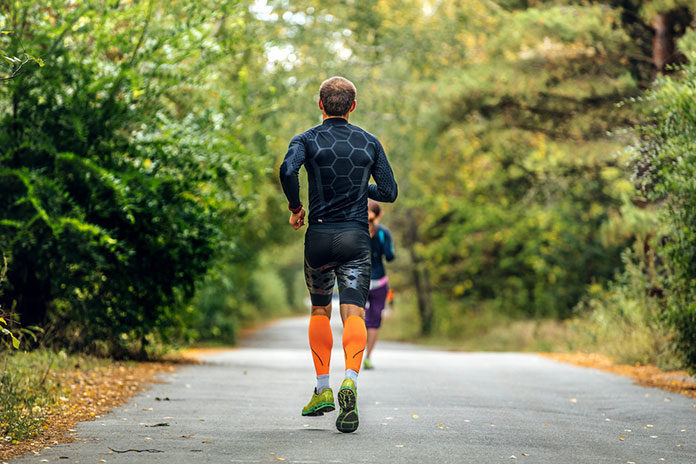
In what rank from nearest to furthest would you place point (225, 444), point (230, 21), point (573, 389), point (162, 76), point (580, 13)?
point (225, 444)
point (573, 389)
point (162, 76)
point (230, 21)
point (580, 13)

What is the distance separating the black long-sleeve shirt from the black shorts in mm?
89

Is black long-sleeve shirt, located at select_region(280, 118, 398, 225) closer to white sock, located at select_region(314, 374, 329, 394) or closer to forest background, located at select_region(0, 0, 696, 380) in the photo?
white sock, located at select_region(314, 374, 329, 394)

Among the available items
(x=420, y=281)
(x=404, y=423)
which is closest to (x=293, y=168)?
(x=404, y=423)

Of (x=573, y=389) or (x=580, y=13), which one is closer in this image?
(x=573, y=389)

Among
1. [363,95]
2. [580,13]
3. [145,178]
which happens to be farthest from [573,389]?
[363,95]

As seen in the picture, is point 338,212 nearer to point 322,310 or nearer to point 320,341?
point 322,310

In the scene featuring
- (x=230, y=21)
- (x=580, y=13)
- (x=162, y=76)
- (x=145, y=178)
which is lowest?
(x=145, y=178)

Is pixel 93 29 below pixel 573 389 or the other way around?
the other way around

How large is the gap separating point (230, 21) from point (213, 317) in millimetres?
14304

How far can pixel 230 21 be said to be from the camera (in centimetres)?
1295

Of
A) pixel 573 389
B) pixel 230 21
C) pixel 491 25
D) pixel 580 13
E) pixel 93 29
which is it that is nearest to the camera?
pixel 573 389

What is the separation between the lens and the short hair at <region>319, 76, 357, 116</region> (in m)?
6.51

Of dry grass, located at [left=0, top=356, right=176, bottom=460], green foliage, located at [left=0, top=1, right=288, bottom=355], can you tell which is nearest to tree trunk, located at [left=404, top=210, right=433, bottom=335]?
green foliage, located at [left=0, top=1, right=288, bottom=355]

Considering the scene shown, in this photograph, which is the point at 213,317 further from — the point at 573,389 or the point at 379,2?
the point at 573,389
